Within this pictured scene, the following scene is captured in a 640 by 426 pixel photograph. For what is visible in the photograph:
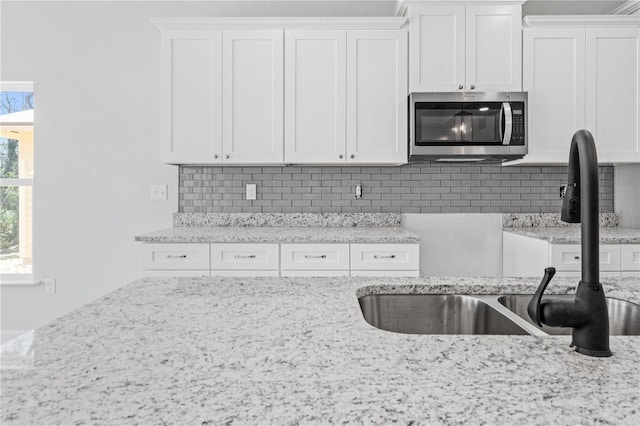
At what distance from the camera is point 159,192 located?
318 cm

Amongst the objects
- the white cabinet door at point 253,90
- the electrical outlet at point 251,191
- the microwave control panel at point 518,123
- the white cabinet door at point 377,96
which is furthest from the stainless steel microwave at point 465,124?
the electrical outlet at point 251,191

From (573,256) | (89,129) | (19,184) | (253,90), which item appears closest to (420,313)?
(573,256)

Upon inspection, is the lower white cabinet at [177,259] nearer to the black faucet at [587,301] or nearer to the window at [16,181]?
the window at [16,181]

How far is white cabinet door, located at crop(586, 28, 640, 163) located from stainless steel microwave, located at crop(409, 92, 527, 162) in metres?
0.57

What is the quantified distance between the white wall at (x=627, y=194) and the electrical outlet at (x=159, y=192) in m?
3.50

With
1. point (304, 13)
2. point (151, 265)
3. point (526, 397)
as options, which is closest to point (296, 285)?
Answer: point (526, 397)

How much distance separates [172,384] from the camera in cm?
52

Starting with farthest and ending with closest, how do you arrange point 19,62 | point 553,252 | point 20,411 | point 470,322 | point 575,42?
point 19,62, point 575,42, point 553,252, point 470,322, point 20,411

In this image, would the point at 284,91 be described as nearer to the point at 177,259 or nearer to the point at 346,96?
the point at 346,96

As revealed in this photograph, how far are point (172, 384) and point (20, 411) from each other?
6.3 inches

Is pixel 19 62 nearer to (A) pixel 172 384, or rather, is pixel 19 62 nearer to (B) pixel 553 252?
(A) pixel 172 384

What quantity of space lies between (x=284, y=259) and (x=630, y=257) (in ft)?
6.85

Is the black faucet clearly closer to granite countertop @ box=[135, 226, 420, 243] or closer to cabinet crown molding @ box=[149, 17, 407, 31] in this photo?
granite countertop @ box=[135, 226, 420, 243]

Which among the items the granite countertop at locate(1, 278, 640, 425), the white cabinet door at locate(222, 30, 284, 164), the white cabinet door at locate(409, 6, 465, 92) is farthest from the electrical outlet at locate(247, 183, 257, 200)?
the granite countertop at locate(1, 278, 640, 425)
